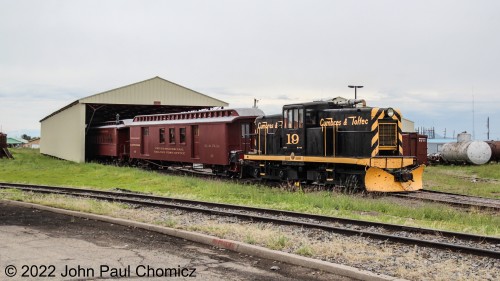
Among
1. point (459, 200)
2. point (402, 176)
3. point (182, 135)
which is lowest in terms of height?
point (459, 200)

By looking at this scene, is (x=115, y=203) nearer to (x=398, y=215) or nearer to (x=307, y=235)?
(x=307, y=235)

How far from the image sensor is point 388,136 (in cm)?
1673

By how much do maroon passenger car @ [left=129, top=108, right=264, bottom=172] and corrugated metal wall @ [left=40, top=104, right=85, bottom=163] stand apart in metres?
7.12

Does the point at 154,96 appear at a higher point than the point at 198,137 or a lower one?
higher

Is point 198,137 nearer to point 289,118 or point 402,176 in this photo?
point 289,118

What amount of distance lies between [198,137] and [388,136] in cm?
1051

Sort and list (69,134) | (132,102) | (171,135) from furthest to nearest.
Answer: (69,134)
(132,102)
(171,135)

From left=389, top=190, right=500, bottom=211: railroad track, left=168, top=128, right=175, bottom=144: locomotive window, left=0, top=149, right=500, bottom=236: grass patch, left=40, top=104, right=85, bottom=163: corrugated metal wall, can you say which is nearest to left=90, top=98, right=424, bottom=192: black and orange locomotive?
left=168, top=128, right=175, bottom=144: locomotive window

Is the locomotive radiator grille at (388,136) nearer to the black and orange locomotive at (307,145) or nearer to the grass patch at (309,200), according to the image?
the black and orange locomotive at (307,145)

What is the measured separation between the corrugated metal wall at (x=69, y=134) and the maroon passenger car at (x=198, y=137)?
7117mm

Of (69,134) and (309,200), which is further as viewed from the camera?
(69,134)

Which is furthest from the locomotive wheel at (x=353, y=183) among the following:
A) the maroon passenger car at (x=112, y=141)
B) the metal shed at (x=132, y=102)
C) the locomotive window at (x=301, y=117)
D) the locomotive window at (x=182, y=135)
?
the metal shed at (x=132, y=102)

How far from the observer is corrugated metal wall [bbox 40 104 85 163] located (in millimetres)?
35875

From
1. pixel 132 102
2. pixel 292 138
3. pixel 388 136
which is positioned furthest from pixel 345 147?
pixel 132 102
